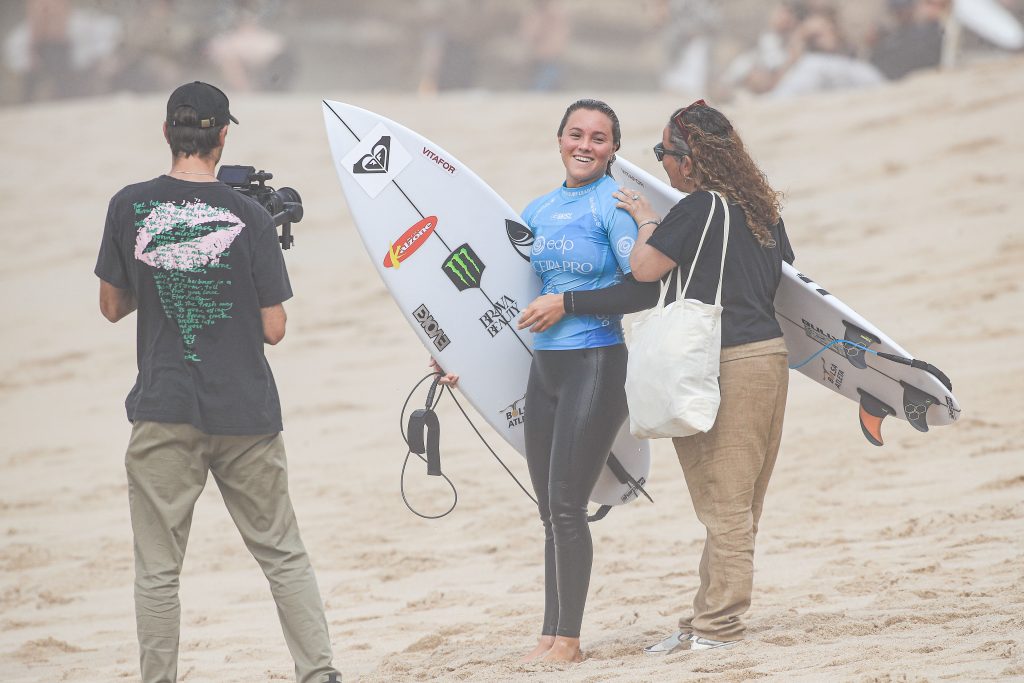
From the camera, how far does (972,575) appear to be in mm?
4082

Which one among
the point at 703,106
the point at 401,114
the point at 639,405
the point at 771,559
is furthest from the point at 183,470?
the point at 401,114

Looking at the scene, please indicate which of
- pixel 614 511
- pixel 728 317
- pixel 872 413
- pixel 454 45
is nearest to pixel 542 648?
pixel 728 317

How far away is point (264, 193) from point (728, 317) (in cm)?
125

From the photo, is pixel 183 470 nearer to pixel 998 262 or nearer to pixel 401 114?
pixel 998 262

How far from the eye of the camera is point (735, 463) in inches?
133

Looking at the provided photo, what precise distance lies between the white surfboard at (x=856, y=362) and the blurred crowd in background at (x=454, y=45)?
842 cm

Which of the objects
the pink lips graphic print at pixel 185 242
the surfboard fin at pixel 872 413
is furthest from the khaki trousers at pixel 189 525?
the surfboard fin at pixel 872 413

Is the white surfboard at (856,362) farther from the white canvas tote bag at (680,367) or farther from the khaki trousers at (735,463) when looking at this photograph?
the white canvas tote bag at (680,367)

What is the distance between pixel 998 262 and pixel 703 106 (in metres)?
4.82

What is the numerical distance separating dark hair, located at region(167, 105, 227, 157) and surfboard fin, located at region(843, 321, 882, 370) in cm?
184

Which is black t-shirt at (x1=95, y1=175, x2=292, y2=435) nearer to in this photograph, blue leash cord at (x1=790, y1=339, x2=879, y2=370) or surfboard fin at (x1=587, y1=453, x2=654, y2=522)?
surfboard fin at (x1=587, y1=453, x2=654, y2=522)

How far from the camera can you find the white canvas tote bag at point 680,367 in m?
3.28

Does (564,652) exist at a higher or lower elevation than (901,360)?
lower

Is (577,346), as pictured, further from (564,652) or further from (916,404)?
(916,404)
